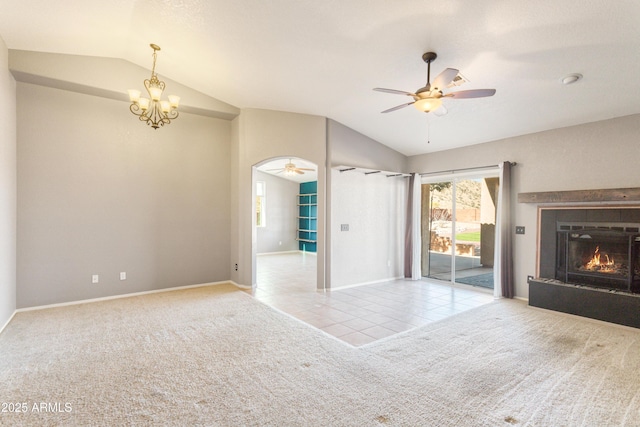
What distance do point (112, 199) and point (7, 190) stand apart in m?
1.31

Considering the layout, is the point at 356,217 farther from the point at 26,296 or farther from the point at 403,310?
the point at 26,296

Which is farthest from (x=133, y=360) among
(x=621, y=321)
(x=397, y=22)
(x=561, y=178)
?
(x=561, y=178)

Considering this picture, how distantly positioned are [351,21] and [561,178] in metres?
4.28

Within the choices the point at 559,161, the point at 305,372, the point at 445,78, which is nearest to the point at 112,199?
the point at 305,372

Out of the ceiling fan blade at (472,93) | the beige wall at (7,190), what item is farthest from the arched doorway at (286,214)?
the ceiling fan blade at (472,93)

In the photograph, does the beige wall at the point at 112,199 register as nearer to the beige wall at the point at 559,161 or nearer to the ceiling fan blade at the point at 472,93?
the ceiling fan blade at the point at 472,93

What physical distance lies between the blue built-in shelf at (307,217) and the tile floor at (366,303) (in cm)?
410

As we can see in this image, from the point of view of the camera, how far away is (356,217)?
621cm

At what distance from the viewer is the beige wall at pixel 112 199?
15.0 ft

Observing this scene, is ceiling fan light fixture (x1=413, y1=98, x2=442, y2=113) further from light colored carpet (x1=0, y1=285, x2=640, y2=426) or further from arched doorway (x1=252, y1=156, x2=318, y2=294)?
arched doorway (x1=252, y1=156, x2=318, y2=294)

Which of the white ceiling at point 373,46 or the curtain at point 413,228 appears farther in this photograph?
the curtain at point 413,228

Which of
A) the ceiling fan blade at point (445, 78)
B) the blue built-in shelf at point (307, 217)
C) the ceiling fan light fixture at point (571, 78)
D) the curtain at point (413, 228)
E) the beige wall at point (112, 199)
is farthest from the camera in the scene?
the blue built-in shelf at point (307, 217)

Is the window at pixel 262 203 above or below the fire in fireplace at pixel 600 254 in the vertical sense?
above

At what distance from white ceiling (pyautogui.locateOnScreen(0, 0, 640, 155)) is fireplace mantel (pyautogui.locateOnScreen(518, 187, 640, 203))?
3.68 feet
